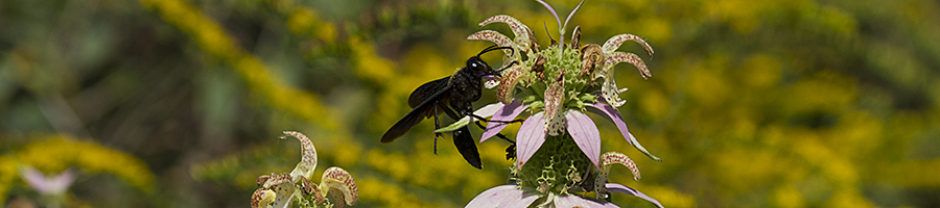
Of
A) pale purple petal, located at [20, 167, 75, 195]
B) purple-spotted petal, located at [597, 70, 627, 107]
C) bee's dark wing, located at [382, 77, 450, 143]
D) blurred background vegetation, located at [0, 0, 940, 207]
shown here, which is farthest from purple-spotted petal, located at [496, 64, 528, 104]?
pale purple petal, located at [20, 167, 75, 195]

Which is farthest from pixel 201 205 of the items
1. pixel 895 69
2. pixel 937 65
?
pixel 937 65

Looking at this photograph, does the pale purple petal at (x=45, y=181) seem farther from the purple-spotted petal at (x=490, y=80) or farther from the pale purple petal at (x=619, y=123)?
the pale purple petal at (x=619, y=123)

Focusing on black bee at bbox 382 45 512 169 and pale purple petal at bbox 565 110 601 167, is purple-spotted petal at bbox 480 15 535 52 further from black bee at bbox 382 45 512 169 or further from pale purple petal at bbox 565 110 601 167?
pale purple petal at bbox 565 110 601 167

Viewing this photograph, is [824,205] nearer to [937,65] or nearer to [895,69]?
[895,69]

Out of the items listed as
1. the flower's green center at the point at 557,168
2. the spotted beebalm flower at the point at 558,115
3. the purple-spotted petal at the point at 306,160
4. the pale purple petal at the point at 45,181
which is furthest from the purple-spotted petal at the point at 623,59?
the pale purple petal at the point at 45,181

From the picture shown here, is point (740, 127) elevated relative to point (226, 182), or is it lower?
elevated

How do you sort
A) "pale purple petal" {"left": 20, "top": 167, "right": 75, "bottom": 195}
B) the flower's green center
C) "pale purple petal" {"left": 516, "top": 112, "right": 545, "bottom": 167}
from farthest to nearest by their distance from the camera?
"pale purple petal" {"left": 20, "top": 167, "right": 75, "bottom": 195}
the flower's green center
"pale purple petal" {"left": 516, "top": 112, "right": 545, "bottom": 167}

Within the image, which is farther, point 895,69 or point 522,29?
point 895,69

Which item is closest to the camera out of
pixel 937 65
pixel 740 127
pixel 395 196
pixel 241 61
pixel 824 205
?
pixel 395 196
